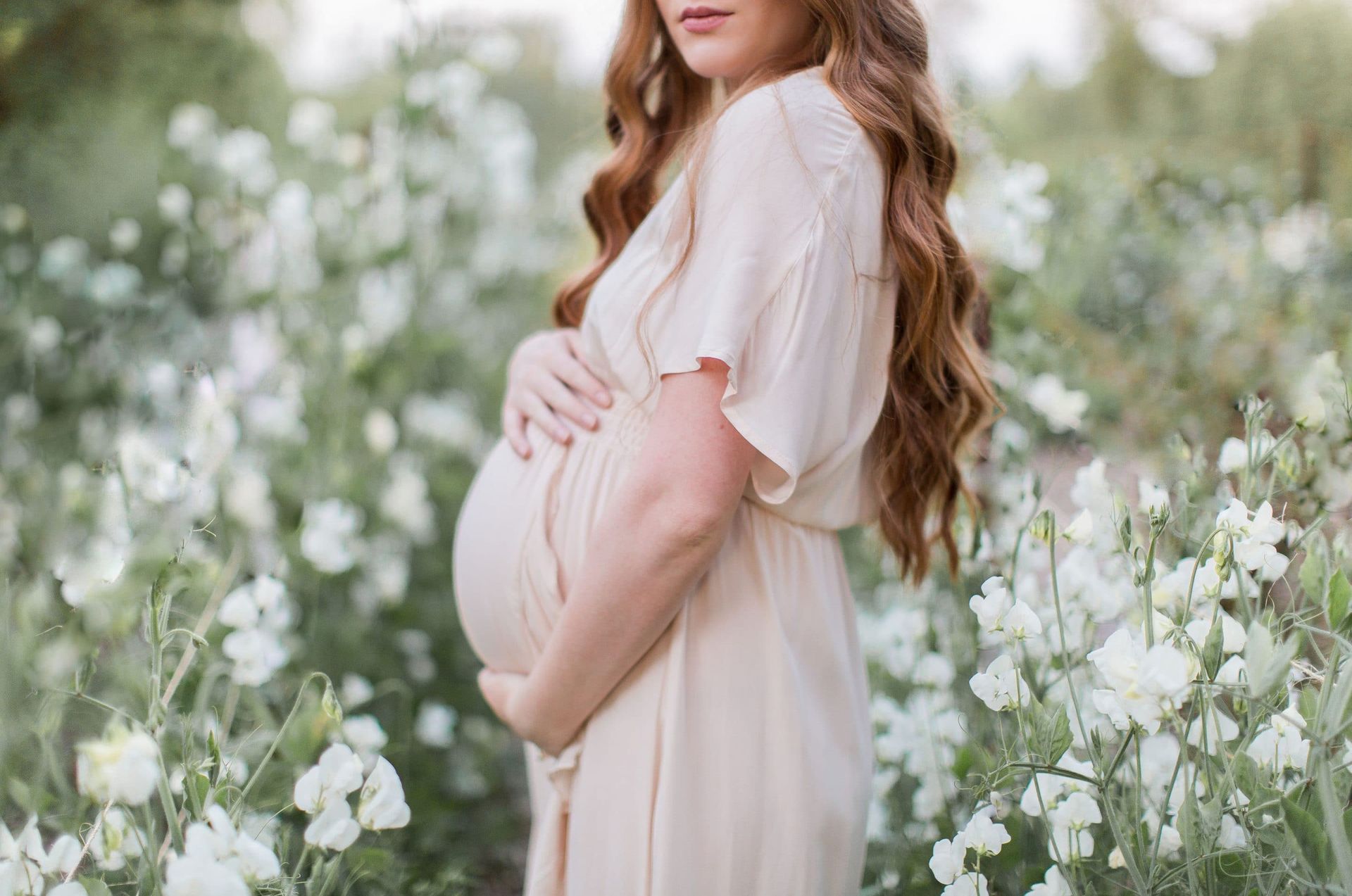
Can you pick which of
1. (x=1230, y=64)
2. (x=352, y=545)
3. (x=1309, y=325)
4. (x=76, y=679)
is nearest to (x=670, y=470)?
(x=76, y=679)

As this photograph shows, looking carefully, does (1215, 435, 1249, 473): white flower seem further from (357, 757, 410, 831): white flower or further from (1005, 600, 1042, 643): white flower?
(357, 757, 410, 831): white flower

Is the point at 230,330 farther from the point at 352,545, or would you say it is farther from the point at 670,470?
the point at 670,470

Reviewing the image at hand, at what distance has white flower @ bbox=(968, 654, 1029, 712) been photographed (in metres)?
0.98

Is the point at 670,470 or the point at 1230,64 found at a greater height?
the point at 1230,64

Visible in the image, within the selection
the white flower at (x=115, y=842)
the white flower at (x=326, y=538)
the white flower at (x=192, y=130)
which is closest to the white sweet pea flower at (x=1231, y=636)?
the white flower at (x=115, y=842)

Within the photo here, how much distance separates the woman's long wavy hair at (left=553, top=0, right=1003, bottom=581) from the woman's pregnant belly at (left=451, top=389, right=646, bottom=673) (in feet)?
0.93

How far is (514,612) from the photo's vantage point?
4.26ft

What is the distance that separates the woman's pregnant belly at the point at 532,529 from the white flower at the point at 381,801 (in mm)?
326

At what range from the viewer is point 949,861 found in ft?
3.43

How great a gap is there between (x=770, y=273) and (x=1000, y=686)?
1.54ft

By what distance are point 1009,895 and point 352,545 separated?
5.00 ft

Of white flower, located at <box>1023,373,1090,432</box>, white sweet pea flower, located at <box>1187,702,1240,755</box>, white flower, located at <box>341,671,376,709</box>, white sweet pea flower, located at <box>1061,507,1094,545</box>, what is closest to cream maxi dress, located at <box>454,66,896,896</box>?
white sweet pea flower, located at <box>1061,507,1094,545</box>

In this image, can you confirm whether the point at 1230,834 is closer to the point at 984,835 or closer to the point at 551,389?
the point at 984,835

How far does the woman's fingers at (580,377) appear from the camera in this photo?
1285mm
